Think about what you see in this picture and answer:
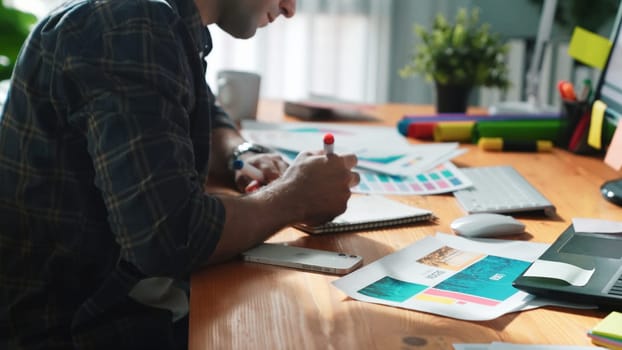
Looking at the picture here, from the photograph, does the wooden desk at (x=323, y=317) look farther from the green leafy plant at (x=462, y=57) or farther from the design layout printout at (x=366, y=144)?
the green leafy plant at (x=462, y=57)

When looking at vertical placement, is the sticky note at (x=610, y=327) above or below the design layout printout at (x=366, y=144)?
above

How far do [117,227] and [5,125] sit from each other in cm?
27

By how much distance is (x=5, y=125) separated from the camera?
112 centimetres

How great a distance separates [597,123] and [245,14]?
78cm

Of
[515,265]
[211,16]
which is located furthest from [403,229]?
[211,16]

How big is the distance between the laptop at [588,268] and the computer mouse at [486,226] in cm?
7

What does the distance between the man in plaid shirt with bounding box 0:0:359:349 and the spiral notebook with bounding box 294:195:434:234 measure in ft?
0.08

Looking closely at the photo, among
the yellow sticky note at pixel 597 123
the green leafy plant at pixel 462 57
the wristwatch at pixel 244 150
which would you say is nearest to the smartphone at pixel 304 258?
the wristwatch at pixel 244 150

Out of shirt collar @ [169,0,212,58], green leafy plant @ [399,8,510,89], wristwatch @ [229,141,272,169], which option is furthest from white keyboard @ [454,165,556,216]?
green leafy plant @ [399,8,510,89]

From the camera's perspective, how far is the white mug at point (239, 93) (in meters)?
2.04

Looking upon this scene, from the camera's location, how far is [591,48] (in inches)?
68.9

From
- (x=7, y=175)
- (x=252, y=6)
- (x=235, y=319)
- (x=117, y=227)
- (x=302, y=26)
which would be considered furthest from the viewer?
(x=302, y=26)

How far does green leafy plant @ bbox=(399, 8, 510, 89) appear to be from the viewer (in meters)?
2.12

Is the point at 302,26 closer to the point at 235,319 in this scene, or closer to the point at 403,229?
the point at 403,229
